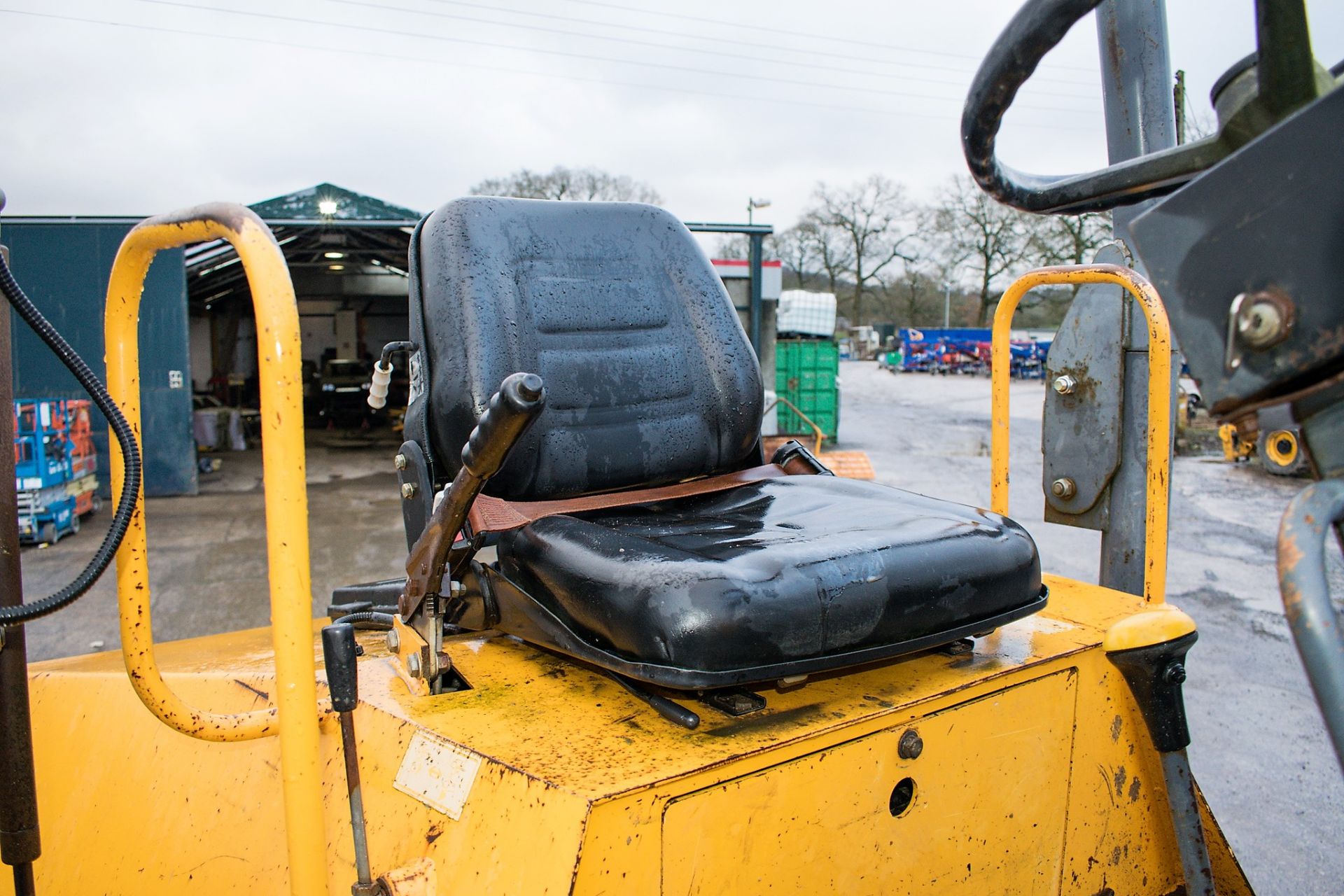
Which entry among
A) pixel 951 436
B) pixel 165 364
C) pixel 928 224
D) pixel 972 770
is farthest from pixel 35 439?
pixel 928 224

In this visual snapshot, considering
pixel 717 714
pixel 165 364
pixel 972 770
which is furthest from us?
pixel 165 364

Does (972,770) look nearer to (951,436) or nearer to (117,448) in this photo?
(117,448)

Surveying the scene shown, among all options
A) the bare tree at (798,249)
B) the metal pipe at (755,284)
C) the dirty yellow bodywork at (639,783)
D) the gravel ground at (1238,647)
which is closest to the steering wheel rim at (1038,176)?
the dirty yellow bodywork at (639,783)

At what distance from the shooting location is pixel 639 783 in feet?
→ 3.89

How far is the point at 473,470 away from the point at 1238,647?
4.86m

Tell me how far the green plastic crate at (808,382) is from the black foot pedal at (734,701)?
44.6 feet

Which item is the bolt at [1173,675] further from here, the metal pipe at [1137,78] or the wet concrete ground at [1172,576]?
the wet concrete ground at [1172,576]

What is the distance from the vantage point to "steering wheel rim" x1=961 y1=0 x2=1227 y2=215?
89 centimetres

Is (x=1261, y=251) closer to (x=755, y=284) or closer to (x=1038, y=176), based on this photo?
(x=1038, y=176)

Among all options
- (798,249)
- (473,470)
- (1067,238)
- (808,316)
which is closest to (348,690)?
(473,470)

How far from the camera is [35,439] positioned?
772 centimetres

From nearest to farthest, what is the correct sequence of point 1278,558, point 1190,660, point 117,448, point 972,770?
point 1278,558
point 117,448
point 972,770
point 1190,660

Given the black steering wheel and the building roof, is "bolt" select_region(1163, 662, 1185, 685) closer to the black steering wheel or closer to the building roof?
the black steering wheel

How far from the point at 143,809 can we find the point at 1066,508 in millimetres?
2318
